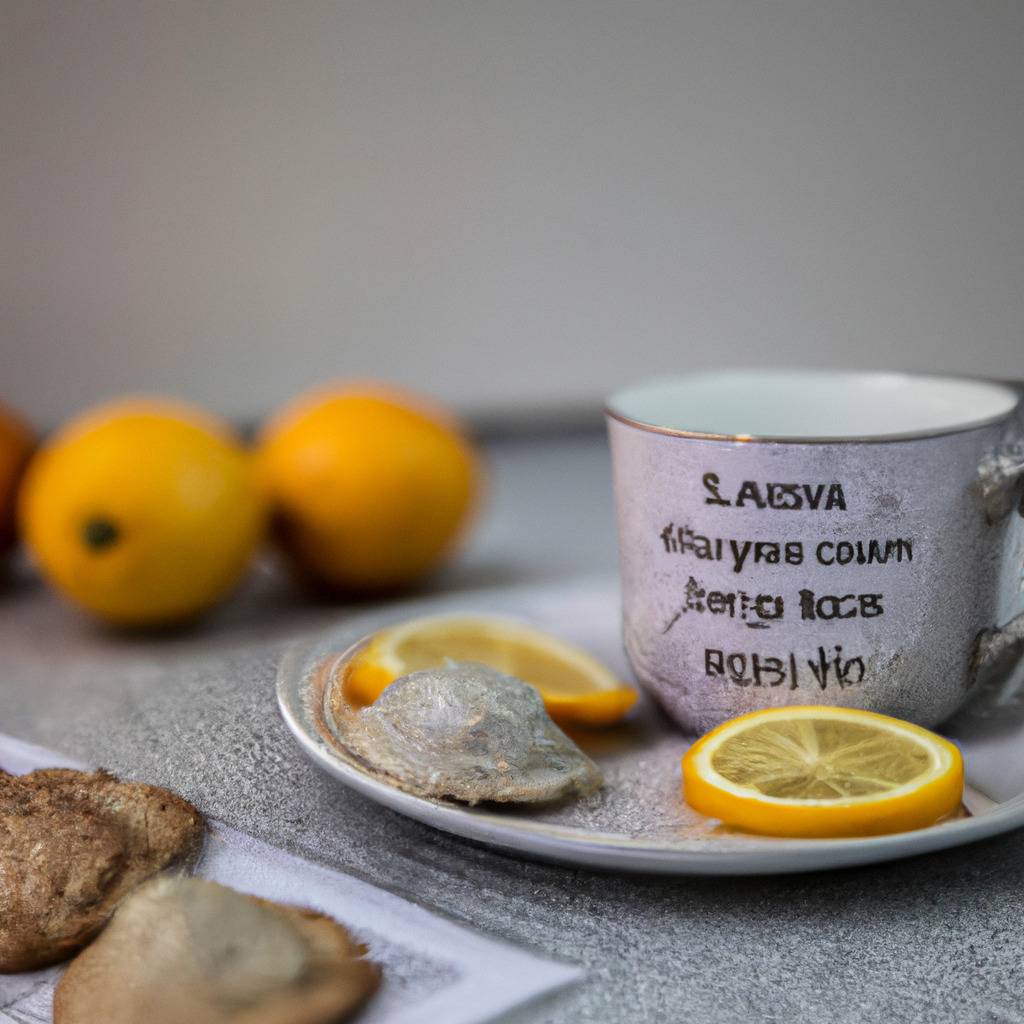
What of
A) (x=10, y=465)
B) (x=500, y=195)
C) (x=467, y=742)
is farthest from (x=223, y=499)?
(x=500, y=195)

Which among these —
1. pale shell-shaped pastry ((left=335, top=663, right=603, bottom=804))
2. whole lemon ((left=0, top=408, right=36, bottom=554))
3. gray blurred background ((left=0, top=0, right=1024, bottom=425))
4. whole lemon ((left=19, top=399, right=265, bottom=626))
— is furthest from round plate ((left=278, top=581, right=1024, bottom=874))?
gray blurred background ((left=0, top=0, right=1024, bottom=425))

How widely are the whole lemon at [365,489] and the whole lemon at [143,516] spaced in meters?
0.04

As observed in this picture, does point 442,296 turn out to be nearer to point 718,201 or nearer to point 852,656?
point 718,201

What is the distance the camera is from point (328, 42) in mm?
1077

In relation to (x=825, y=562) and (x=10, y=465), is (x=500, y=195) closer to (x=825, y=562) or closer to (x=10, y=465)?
(x=10, y=465)

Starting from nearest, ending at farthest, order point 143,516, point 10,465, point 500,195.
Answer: point 143,516 → point 10,465 → point 500,195

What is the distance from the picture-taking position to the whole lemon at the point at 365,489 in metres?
0.63

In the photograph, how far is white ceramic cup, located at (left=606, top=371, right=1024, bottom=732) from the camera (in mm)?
371

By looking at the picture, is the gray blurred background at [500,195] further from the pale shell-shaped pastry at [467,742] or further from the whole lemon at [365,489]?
the pale shell-shaped pastry at [467,742]

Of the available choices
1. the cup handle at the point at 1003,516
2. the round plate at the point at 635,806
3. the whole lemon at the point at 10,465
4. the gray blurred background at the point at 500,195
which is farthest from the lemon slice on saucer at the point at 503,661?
the gray blurred background at the point at 500,195

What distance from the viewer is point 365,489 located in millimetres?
626

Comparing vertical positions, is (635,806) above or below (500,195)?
below

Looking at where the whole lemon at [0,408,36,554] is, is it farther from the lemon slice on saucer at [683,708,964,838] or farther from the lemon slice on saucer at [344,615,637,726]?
the lemon slice on saucer at [683,708,964,838]

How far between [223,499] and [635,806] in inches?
11.7
